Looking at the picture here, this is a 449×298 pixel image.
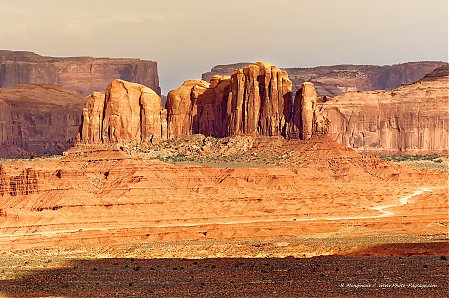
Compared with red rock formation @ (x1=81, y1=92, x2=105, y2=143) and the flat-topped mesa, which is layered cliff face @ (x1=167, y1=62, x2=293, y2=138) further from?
red rock formation @ (x1=81, y1=92, x2=105, y2=143)

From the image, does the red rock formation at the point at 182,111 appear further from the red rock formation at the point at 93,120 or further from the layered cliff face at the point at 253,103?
the red rock formation at the point at 93,120

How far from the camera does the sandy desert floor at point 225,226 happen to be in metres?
65.0

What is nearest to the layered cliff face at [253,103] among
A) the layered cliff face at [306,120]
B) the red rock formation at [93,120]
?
the layered cliff face at [306,120]

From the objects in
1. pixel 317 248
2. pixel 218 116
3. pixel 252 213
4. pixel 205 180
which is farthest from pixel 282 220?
pixel 218 116

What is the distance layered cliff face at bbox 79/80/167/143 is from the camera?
168 m

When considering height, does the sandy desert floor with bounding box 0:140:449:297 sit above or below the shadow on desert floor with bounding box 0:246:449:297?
below

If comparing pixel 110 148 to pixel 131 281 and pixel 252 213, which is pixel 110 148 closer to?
pixel 252 213

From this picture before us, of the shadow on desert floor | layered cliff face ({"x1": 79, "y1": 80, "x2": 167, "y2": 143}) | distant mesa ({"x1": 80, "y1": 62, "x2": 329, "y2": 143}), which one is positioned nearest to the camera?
the shadow on desert floor

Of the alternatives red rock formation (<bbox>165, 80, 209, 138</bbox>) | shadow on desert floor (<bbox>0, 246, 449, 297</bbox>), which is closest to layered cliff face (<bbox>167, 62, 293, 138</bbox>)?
red rock formation (<bbox>165, 80, 209, 138</bbox>)

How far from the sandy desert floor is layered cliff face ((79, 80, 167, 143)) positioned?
A: 22.2 ft

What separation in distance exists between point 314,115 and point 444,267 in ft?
320

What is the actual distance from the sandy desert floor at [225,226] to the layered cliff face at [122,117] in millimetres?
6766

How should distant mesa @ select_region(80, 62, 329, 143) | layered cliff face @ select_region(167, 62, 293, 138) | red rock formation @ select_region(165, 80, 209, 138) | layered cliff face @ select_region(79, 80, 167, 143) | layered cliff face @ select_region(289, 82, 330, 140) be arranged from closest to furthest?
1. layered cliff face @ select_region(289, 82, 330, 140)
2. layered cliff face @ select_region(167, 62, 293, 138)
3. distant mesa @ select_region(80, 62, 329, 143)
4. layered cliff face @ select_region(79, 80, 167, 143)
5. red rock formation @ select_region(165, 80, 209, 138)

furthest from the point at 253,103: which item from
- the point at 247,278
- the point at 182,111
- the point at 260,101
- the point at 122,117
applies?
the point at 247,278
